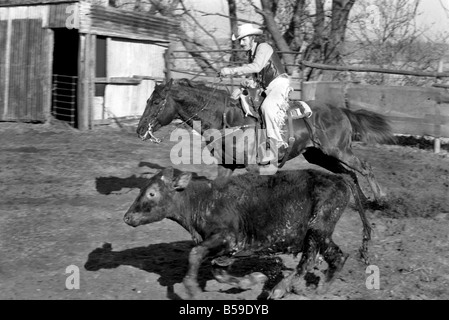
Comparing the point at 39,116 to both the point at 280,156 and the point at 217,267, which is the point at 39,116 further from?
the point at 217,267

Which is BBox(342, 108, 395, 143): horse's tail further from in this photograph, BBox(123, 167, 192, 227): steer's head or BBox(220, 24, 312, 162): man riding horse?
BBox(123, 167, 192, 227): steer's head

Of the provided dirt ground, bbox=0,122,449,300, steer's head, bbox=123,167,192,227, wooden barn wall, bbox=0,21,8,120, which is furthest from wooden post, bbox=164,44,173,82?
steer's head, bbox=123,167,192,227

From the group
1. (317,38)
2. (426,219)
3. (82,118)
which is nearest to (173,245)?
(426,219)

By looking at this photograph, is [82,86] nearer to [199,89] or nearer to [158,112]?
[158,112]

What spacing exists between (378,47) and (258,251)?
15.6 m

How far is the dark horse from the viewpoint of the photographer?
8.82 meters

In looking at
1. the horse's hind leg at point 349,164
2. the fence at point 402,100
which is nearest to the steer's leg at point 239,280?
the horse's hind leg at point 349,164

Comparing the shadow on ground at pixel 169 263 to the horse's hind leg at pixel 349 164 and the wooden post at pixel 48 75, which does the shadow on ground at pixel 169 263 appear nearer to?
the horse's hind leg at pixel 349 164

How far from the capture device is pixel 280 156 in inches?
360

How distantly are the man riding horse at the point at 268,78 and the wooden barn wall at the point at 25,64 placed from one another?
9.15 meters

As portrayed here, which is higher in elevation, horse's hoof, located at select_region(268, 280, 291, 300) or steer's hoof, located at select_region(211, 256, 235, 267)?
steer's hoof, located at select_region(211, 256, 235, 267)

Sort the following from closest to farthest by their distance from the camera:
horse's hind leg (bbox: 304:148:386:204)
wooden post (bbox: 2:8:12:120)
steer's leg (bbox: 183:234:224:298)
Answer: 1. steer's leg (bbox: 183:234:224:298)
2. horse's hind leg (bbox: 304:148:386:204)
3. wooden post (bbox: 2:8:12:120)

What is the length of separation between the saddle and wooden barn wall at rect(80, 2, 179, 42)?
8.24m

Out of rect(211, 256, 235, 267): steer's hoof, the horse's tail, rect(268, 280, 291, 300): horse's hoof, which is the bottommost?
rect(268, 280, 291, 300): horse's hoof
